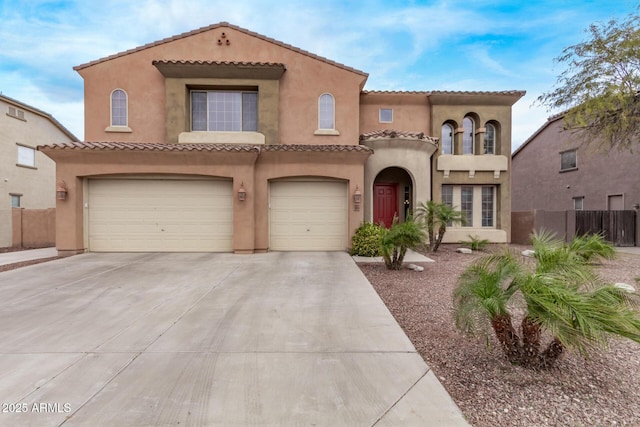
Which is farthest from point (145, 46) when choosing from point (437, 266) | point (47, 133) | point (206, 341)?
point (437, 266)

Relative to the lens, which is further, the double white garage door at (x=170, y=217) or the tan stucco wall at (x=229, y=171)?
the double white garage door at (x=170, y=217)

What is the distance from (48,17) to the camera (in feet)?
38.4

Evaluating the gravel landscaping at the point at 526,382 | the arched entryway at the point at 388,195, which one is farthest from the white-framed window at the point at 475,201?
the gravel landscaping at the point at 526,382

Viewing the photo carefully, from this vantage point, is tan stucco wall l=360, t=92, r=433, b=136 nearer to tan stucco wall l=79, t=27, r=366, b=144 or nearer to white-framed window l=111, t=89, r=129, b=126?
tan stucco wall l=79, t=27, r=366, b=144

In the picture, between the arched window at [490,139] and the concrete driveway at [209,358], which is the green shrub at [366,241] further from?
the arched window at [490,139]

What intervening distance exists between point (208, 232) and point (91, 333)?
6.86 m

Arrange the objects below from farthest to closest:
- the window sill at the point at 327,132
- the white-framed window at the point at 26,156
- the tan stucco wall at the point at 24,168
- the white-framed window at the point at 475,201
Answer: the white-framed window at the point at 26,156 → the tan stucco wall at the point at 24,168 → the white-framed window at the point at 475,201 → the window sill at the point at 327,132

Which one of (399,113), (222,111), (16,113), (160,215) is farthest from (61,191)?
(399,113)

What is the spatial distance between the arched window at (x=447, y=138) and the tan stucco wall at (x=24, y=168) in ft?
64.8

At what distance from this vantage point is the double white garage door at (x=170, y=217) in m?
10.5

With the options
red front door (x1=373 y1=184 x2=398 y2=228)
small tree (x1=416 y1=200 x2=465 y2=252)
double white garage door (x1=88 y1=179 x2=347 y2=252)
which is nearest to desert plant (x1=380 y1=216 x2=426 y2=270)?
small tree (x1=416 y1=200 x2=465 y2=252)

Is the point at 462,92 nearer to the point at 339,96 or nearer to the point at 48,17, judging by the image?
the point at 339,96

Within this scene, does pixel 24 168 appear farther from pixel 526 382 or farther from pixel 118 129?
pixel 526 382

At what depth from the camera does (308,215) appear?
11047 mm
